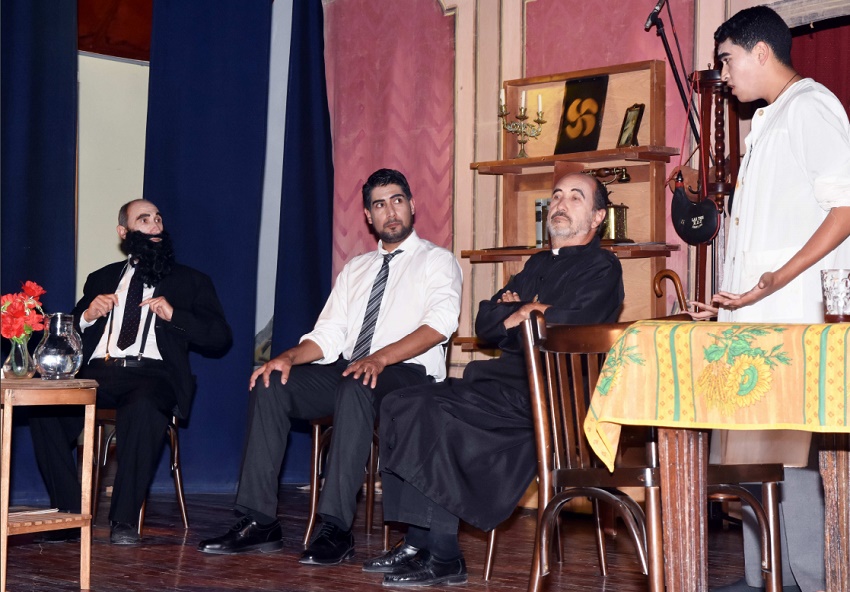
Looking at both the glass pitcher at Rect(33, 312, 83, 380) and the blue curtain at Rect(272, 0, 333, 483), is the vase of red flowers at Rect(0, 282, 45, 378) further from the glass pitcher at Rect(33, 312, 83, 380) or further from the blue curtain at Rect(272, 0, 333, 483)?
the blue curtain at Rect(272, 0, 333, 483)

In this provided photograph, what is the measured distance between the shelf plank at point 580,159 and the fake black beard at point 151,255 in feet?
4.91

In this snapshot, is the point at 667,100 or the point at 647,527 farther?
the point at 667,100

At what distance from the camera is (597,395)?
1970mm

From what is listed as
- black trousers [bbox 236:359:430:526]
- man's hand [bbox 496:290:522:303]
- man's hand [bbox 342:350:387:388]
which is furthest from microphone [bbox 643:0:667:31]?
man's hand [bbox 342:350:387:388]

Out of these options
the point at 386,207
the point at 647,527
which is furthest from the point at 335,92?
the point at 647,527

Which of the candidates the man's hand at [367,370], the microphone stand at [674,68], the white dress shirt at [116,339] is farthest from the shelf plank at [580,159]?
the white dress shirt at [116,339]

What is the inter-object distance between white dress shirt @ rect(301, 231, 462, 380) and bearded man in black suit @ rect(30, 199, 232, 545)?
50 cm

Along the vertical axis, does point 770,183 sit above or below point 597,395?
above

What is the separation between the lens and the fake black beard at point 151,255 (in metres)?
4.22

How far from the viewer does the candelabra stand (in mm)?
4762

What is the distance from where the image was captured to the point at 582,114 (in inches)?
183

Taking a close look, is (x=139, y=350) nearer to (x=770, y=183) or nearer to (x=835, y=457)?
(x=770, y=183)

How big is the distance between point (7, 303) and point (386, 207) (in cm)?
147

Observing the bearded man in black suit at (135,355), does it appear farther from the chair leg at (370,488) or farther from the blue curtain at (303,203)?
the blue curtain at (303,203)
